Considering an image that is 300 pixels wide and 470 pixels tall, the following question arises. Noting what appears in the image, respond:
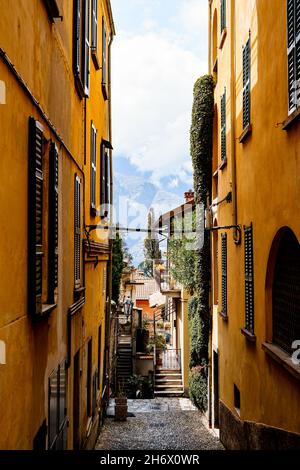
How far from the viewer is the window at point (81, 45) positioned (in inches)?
337

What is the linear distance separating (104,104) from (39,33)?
30.5ft

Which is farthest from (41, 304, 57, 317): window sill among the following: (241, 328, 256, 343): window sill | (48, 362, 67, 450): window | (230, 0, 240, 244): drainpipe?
(230, 0, 240, 244): drainpipe

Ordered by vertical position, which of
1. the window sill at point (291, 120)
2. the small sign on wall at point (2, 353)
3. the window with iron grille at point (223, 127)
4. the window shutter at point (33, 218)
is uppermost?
the window with iron grille at point (223, 127)

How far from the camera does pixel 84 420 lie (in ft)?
33.8

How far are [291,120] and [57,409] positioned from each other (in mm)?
4621

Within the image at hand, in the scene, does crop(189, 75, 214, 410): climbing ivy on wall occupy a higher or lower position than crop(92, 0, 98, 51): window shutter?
lower

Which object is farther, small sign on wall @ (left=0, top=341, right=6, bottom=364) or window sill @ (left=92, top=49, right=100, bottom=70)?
window sill @ (left=92, top=49, right=100, bottom=70)

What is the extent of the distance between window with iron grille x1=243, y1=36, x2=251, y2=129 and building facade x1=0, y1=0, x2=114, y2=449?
9.56 feet

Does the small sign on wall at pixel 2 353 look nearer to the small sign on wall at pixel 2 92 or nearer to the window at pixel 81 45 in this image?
the small sign on wall at pixel 2 92

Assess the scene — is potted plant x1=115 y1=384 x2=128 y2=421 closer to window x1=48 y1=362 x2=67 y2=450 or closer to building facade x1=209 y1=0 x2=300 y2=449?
building facade x1=209 y1=0 x2=300 y2=449

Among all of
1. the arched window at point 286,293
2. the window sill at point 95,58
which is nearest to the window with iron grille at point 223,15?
the window sill at point 95,58

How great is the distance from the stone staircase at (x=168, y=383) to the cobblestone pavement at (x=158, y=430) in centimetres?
235

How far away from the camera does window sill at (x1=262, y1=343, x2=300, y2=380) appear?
6.00 m

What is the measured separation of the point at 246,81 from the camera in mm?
9281
